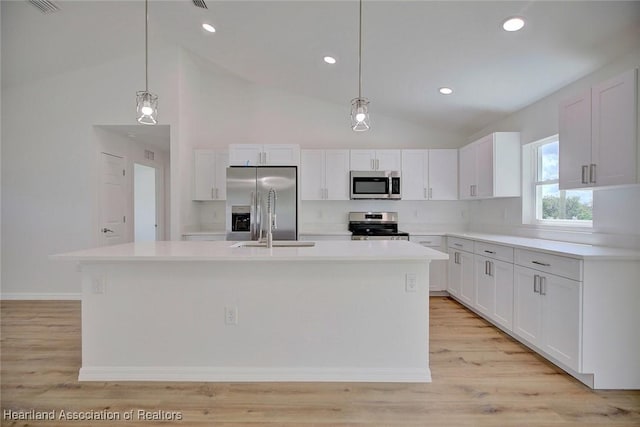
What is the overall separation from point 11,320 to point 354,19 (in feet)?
15.3

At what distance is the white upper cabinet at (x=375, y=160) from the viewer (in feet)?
15.9

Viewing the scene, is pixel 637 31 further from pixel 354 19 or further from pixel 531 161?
pixel 354 19

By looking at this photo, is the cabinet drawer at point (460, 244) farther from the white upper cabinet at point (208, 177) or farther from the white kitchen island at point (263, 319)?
the white upper cabinet at point (208, 177)

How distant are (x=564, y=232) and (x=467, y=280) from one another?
3.75 feet

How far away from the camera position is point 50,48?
3.80m

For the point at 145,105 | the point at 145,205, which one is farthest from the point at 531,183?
the point at 145,205

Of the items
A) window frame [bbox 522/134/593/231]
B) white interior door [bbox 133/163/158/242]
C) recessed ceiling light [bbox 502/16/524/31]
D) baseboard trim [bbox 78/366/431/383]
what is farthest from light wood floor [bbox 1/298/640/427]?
white interior door [bbox 133/163/158/242]

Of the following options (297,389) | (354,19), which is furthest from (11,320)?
(354,19)

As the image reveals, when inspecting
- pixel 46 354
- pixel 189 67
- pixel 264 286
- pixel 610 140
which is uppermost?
pixel 189 67

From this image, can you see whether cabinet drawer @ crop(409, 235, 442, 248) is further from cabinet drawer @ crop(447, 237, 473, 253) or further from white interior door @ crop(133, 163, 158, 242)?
white interior door @ crop(133, 163, 158, 242)

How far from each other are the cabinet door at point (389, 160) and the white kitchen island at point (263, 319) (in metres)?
2.67

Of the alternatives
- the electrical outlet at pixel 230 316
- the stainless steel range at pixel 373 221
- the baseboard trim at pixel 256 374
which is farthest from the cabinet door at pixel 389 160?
the electrical outlet at pixel 230 316

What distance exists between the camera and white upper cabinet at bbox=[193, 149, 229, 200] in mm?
4844

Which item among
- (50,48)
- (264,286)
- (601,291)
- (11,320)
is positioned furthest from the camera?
(50,48)
